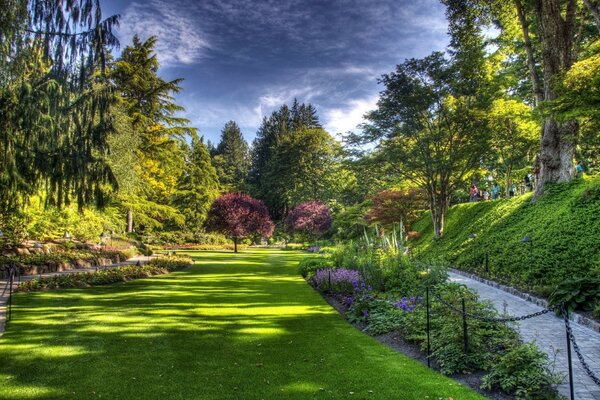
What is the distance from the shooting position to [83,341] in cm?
575

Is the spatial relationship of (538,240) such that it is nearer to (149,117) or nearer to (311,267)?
(311,267)

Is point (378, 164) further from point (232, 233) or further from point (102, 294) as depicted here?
point (102, 294)

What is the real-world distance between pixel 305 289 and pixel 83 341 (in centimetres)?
649

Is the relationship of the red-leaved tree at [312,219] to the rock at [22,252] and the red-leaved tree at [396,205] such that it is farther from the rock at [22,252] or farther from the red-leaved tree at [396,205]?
the rock at [22,252]

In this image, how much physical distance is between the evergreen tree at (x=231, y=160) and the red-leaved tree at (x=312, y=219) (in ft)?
61.6

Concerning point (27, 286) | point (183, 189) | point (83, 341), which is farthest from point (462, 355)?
point (183, 189)

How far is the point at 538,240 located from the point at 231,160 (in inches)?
2096

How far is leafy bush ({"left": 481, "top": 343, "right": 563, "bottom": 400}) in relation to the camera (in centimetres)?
389

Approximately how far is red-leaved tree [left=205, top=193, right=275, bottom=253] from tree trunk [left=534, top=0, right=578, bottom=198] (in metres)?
16.5

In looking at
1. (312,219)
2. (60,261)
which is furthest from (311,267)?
(312,219)

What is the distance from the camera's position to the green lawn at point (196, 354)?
4.15 m

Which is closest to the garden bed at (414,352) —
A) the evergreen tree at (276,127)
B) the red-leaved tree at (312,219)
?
the red-leaved tree at (312,219)

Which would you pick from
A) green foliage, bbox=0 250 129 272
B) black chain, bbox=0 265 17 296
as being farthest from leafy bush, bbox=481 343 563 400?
green foliage, bbox=0 250 129 272

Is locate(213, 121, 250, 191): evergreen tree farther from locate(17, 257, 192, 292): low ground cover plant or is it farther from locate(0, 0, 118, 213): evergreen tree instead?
locate(0, 0, 118, 213): evergreen tree
